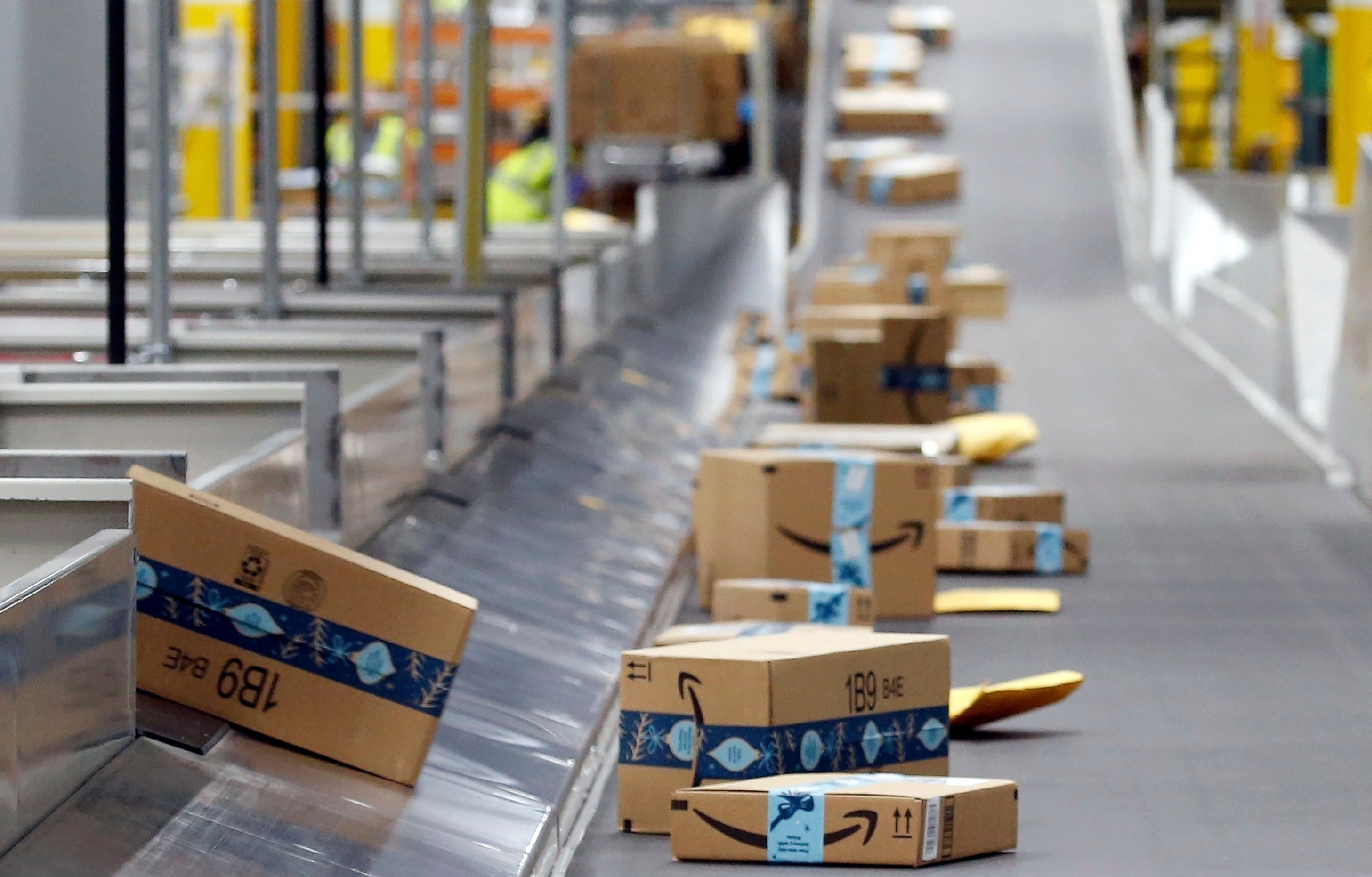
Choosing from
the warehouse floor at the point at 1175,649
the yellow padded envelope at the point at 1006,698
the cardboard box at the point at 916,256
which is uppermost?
the cardboard box at the point at 916,256

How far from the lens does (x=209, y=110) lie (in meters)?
15.4

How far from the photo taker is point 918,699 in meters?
3.26

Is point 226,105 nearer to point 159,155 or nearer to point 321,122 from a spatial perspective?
point 321,122

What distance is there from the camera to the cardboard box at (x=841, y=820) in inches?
114

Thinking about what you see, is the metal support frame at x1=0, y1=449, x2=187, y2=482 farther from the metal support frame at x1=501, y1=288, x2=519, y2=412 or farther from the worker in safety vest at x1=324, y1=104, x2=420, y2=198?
the worker in safety vest at x1=324, y1=104, x2=420, y2=198

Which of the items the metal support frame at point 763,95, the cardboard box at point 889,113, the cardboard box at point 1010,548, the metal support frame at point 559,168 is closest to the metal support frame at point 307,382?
the cardboard box at point 1010,548

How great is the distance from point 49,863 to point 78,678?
279 millimetres

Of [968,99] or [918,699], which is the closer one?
[918,699]

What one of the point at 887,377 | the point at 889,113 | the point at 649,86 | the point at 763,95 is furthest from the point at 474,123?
the point at 889,113

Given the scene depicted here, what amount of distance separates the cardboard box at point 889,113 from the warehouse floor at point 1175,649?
5317 mm

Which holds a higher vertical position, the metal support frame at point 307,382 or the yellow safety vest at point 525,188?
the yellow safety vest at point 525,188

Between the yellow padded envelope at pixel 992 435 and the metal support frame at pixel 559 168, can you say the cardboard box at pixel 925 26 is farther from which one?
the yellow padded envelope at pixel 992 435

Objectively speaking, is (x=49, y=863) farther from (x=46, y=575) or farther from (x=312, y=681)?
(x=312, y=681)

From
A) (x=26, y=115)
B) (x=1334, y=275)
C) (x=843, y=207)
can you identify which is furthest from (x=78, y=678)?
(x=843, y=207)
